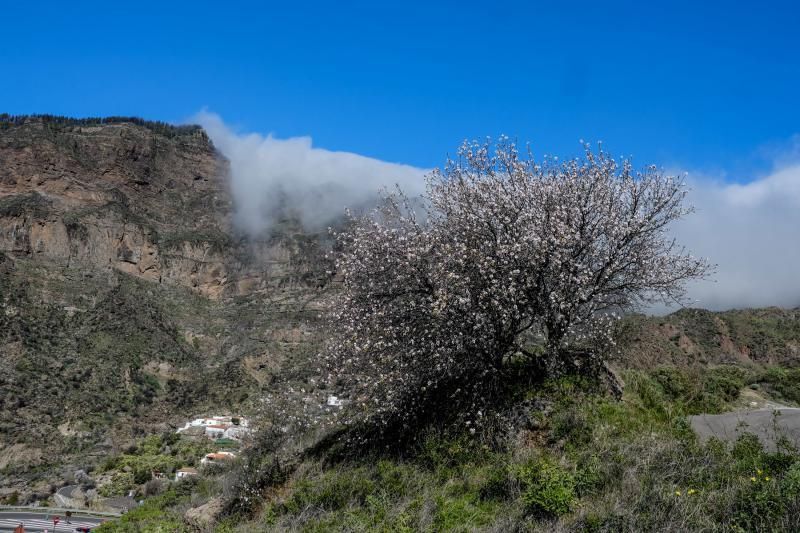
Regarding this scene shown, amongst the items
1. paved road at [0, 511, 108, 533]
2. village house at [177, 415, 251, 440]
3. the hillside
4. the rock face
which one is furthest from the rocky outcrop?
paved road at [0, 511, 108, 533]

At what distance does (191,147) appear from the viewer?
6580 inches

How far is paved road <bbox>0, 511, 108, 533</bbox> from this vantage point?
35.3m

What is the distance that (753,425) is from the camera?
412 inches

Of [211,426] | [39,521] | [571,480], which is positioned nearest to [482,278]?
[571,480]

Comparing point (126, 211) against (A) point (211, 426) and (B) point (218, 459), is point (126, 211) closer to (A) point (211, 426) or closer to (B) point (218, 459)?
(A) point (211, 426)

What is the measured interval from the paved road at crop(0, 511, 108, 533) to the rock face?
13403mm

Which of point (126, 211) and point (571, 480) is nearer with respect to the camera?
point (571, 480)

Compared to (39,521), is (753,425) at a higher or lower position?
higher

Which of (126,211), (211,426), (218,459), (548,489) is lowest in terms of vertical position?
(218,459)

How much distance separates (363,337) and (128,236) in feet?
394

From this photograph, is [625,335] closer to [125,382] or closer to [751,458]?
[751,458]

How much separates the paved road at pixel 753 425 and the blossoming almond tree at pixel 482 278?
226cm

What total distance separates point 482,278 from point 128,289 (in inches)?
3595

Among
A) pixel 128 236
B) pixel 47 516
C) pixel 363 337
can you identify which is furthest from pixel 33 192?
pixel 363 337
